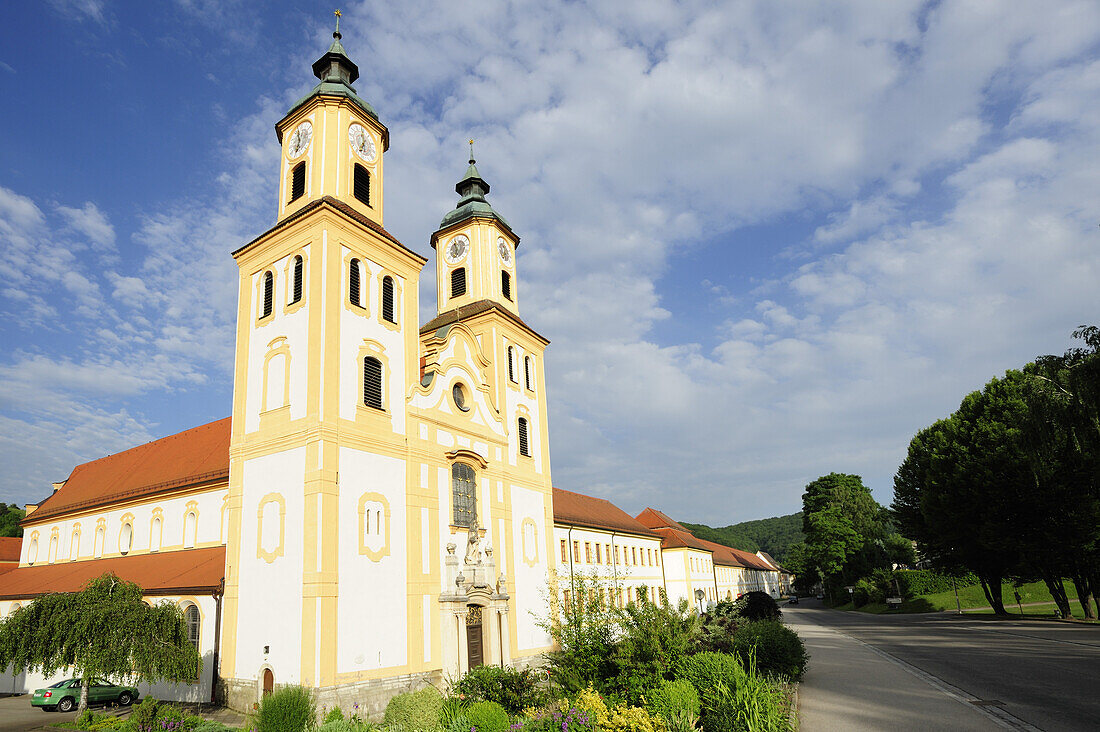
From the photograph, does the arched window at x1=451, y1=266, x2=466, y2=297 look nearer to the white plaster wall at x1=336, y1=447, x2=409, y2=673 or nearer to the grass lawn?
the white plaster wall at x1=336, y1=447, x2=409, y2=673

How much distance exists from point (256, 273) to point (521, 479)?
13.5m

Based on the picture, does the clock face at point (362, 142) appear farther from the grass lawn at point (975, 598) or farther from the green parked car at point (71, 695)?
the grass lawn at point (975, 598)

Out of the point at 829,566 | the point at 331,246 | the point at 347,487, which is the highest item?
the point at 331,246

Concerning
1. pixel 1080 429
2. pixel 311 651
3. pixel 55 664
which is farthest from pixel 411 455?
pixel 1080 429

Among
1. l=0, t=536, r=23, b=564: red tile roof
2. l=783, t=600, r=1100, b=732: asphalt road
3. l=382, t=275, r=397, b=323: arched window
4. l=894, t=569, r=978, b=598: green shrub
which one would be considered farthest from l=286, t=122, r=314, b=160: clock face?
l=894, t=569, r=978, b=598: green shrub

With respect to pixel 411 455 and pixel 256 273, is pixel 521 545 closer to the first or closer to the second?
pixel 411 455

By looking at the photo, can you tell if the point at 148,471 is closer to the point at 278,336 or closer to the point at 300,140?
the point at 278,336

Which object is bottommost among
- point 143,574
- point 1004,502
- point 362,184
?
point 143,574

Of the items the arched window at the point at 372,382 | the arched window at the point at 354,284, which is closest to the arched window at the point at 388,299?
the arched window at the point at 354,284

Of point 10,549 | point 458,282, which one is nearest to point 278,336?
point 458,282

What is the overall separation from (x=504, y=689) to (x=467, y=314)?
19683mm

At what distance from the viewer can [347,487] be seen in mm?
19672

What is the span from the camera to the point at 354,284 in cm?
2214

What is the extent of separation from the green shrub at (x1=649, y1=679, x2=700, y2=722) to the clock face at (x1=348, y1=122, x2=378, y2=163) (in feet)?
69.4
